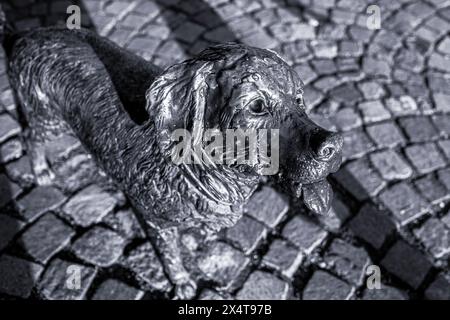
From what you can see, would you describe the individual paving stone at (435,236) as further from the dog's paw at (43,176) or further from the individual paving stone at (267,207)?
the dog's paw at (43,176)

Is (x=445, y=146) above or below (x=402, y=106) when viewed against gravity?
below

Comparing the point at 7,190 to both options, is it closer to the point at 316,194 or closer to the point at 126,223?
the point at 126,223

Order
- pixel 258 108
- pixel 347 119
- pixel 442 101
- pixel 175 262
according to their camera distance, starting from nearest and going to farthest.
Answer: pixel 258 108
pixel 175 262
pixel 347 119
pixel 442 101

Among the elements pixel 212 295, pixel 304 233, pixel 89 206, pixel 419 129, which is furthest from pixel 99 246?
pixel 419 129

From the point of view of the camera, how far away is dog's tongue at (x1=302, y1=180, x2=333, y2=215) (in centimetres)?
250

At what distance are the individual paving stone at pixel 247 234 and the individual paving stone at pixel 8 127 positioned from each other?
2190 mm

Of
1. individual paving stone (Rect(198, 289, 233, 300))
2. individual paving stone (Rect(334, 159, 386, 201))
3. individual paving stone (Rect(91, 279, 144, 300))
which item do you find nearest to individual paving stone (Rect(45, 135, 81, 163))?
individual paving stone (Rect(91, 279, 144, 300))

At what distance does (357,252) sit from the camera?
3.87 meters

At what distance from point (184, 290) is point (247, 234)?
0.70m

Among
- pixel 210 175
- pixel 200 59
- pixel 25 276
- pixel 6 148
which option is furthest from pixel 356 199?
pixel 6 148

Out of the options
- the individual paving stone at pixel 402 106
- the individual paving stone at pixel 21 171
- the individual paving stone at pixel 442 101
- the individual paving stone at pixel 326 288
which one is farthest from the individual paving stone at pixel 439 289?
the individual paving stone at pixel 21 171

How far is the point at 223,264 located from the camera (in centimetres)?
383

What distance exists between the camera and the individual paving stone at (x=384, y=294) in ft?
12.0
